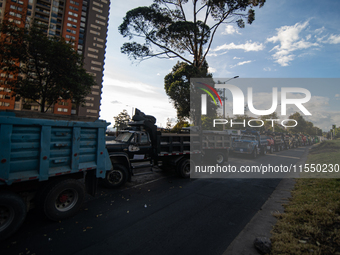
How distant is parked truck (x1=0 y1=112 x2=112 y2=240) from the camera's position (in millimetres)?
3570

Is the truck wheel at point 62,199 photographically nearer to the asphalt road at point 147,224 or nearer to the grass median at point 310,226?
the asphalt road at point 147,224

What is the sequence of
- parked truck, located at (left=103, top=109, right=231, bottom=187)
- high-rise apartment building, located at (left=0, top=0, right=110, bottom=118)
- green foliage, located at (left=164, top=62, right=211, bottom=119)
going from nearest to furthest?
parked truck, located at (left=103, top=109, right=231, bottom=187), green foliage, located at (left=164, top=62, right=211, bottom=119), high-rise apartment building, located at (left=0, top=0, right=110, bottom=118)

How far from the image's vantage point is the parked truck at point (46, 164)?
3570mm

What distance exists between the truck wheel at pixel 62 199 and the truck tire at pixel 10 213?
48cm

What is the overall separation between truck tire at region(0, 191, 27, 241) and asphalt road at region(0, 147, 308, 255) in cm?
23

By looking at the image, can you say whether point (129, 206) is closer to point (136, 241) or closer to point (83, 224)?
point (83, 224)

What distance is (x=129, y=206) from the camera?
5348 mm

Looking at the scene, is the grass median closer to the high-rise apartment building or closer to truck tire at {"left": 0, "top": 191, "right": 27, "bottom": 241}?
truck tire at {"left": 0, "top": 191, "right": 27, "bottom": 241}

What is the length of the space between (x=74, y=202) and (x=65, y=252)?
1.55 metres

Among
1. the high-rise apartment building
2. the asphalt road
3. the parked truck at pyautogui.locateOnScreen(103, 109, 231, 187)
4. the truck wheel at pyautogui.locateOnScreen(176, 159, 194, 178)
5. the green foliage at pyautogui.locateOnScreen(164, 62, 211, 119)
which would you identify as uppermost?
the high-rise apartment building

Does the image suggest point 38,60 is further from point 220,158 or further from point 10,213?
point 220,158

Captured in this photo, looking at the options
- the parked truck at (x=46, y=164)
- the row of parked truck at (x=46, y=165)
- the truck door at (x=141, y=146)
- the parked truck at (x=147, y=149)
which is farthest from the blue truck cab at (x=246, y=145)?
the parked truck at (x=46, y=164)

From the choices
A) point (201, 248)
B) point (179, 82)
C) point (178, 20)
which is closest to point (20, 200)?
point (201, 248)

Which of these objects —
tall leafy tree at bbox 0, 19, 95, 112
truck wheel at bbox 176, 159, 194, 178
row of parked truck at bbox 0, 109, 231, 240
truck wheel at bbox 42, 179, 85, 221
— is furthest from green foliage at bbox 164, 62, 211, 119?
truck wheel at bbox 42, 179, 85, 221
